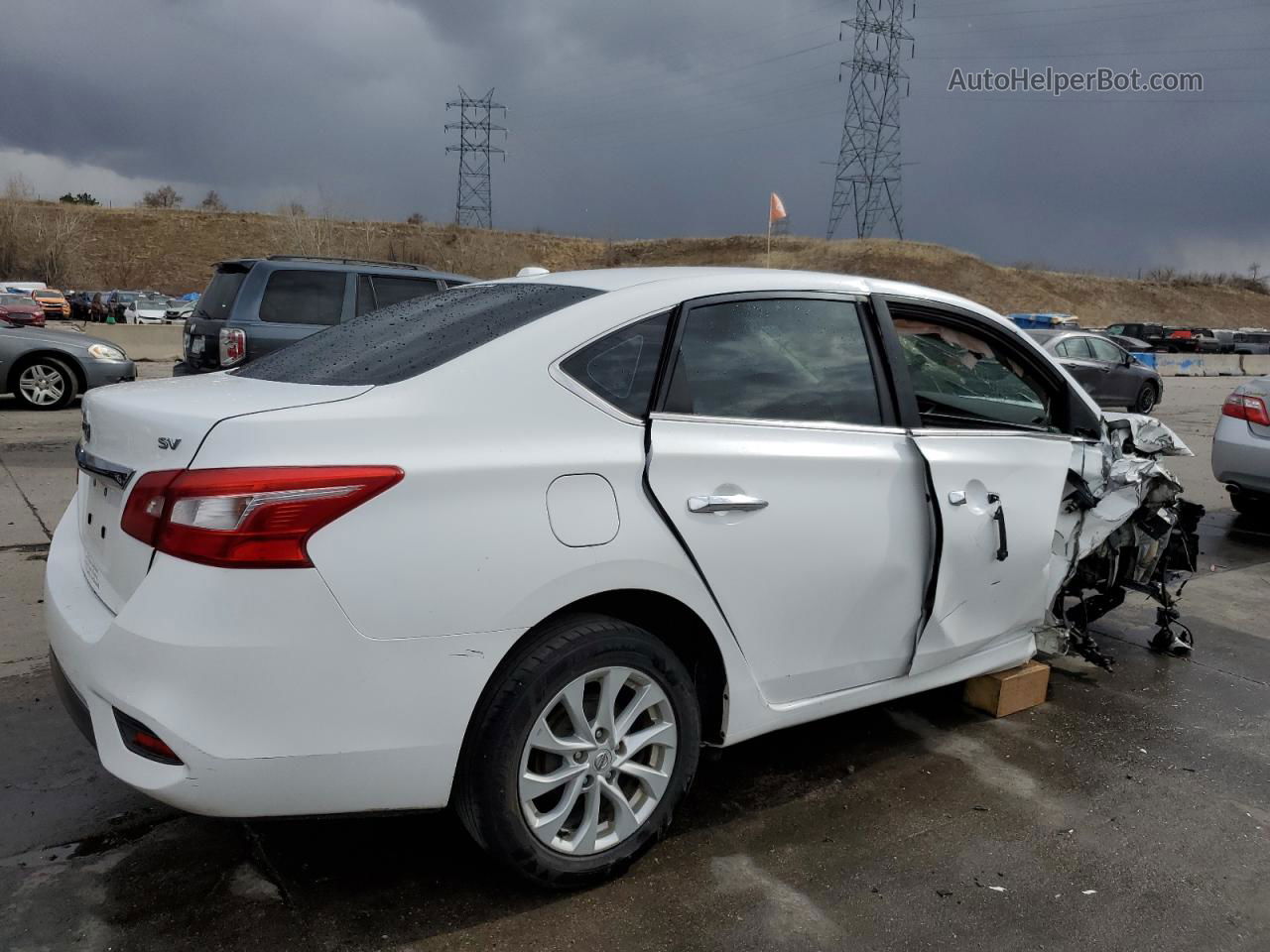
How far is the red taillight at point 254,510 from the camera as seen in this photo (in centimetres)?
228

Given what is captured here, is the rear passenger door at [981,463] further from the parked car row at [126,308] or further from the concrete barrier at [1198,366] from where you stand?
the parked car row at [126,308]

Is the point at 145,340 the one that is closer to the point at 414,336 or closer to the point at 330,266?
the point at 330,266

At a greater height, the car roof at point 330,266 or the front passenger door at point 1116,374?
the car roof at point 330,266

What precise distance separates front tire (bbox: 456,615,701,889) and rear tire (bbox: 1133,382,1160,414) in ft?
69.2

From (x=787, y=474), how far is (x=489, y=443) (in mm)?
948

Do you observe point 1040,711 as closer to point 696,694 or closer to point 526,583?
point 696,694

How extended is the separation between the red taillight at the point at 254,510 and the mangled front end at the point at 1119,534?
116 inches

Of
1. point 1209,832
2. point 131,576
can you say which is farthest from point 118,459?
point 1209,832

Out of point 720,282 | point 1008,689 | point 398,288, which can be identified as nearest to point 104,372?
point 398,288

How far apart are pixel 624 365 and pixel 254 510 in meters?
1.09

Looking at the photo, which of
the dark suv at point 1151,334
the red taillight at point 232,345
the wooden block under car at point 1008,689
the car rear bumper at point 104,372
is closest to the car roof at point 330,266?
the red taillight at point 232,345

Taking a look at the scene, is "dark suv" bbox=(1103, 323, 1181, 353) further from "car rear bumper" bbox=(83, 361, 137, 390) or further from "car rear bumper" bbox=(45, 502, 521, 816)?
"car rear bumper" bbox=(45, 502, 521, 816)

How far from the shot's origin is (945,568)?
3455mm

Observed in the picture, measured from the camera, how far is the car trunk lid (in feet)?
8.01
